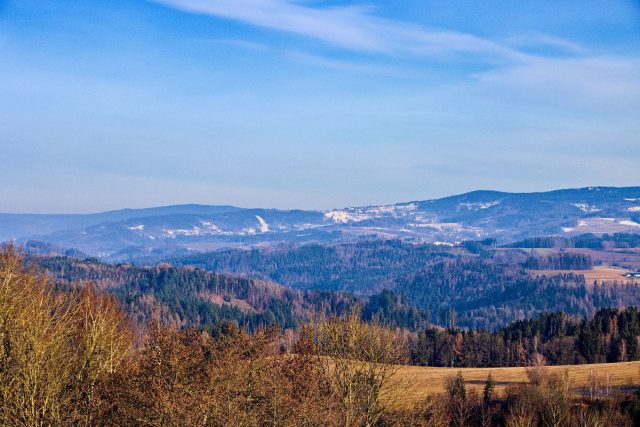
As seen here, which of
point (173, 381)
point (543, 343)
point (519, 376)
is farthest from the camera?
point (543, 343)

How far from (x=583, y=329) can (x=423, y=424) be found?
11855cm

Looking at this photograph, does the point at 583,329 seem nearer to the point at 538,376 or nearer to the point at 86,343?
the point at 538,376

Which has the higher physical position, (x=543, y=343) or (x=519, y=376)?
(x=519, y=376)

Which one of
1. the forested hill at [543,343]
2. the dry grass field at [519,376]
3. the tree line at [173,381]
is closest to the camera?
the tree line at [173,381]

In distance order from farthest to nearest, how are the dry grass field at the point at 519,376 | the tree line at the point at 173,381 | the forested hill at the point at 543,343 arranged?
1. the forested hill at the point at 543,343
2. the dry grass field at the point at 519,376
3. the tree line at the point at 173,381

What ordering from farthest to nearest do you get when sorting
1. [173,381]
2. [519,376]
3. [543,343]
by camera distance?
[543,343] → [519,376] → [173,381]

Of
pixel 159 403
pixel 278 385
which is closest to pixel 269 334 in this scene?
pixel 278 385

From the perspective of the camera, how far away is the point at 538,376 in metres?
94.8

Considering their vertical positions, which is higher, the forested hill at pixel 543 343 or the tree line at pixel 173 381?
the tree line at pixel 173 381

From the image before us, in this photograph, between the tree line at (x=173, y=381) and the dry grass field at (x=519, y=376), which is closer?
the tree line at (x=173, y=381)

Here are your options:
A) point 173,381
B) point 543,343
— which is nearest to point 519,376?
point 543,343

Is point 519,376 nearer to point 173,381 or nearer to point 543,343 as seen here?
point 543,343

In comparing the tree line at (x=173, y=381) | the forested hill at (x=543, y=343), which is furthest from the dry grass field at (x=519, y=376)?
the tree line at (x=173, y=381)

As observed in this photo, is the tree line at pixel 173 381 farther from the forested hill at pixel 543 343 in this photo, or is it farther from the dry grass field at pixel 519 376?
the forested hill at pixel 543 343
